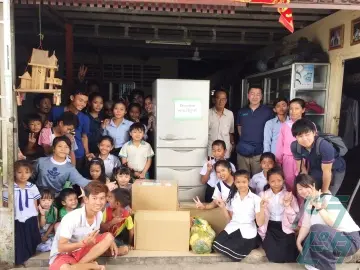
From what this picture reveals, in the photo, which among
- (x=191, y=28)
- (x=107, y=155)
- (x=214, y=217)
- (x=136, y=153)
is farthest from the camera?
(x=191, y=28)

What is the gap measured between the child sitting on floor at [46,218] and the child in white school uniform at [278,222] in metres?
2.06

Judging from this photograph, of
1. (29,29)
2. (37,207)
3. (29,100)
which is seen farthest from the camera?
(29,100)

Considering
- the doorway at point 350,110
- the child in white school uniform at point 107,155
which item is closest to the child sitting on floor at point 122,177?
the child in white school uniform at point 107,155

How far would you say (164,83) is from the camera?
13.7 feet

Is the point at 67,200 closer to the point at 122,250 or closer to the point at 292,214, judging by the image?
the point at 122,250

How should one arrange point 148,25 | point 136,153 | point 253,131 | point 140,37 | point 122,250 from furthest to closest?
point 140,37, point 148,25, point 253,131, point 136,153, point 122,250

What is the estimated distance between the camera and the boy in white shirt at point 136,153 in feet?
13.6

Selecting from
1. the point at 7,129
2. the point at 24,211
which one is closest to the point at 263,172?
the point at 24,211

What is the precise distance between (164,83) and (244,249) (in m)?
2.08

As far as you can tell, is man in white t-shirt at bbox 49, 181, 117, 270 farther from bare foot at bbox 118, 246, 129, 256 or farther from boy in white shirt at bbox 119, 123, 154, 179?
boy in white shirt at bbox 119, 123, 154, 179

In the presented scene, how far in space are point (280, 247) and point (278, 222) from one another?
0.24 metres

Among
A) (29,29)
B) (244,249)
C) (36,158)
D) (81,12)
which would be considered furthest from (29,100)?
(244,249)

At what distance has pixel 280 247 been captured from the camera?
11.0ft

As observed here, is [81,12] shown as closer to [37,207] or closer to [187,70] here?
[37,207]
